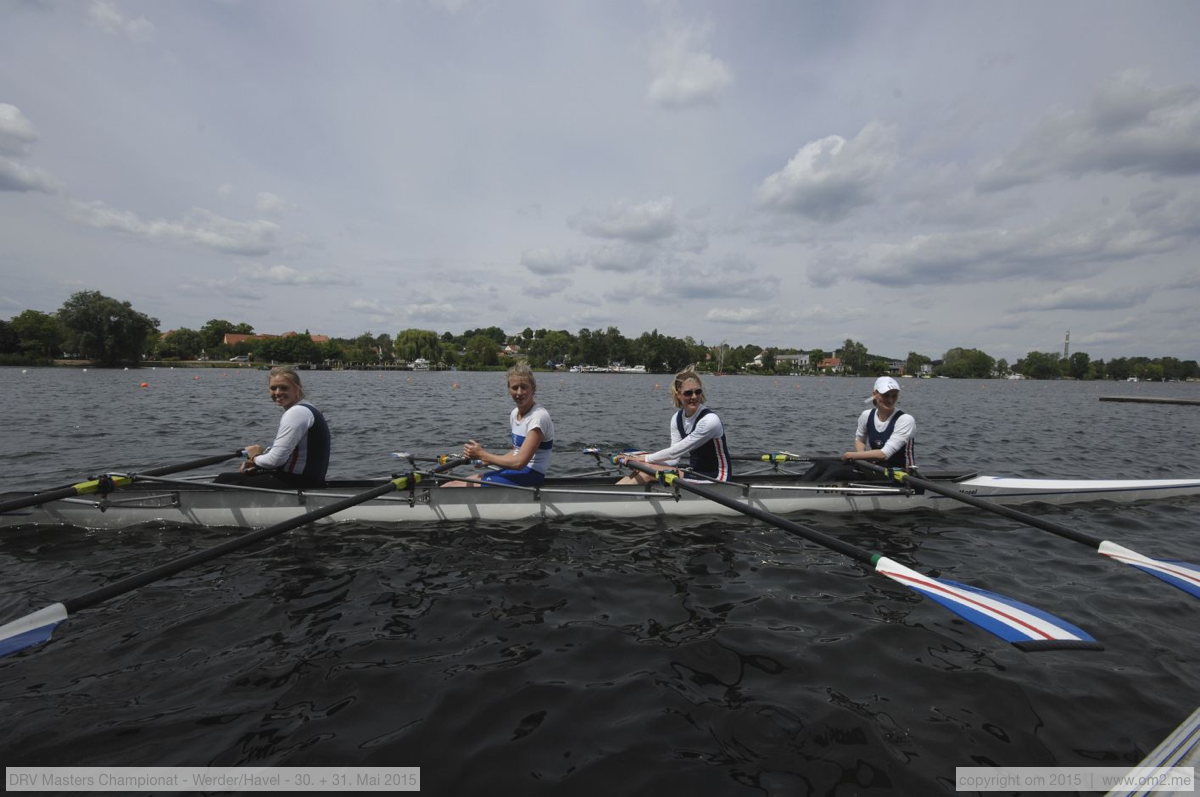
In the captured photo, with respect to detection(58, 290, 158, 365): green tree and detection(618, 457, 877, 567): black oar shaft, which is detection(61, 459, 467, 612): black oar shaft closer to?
detection(618, 457, 877, 567): black oar shaft

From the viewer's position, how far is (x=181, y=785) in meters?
3.00

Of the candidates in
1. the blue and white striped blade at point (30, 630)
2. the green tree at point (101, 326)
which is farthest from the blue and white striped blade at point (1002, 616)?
the green tree at point (101, 326)

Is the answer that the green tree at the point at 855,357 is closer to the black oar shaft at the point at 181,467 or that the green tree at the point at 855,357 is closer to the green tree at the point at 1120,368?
the green tree at the point at 1120,368

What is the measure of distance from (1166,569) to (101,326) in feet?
306

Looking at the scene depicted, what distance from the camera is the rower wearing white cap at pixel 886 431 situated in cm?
799

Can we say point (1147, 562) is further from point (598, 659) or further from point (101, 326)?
point (101, 326)

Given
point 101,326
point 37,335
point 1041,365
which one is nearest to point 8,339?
point 37,335

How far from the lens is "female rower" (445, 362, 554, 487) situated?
22.1 feet

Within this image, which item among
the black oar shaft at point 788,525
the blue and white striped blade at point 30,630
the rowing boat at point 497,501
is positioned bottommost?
the rowing boat at point 497,501

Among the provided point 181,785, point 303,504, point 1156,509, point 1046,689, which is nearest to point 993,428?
point 1156,509

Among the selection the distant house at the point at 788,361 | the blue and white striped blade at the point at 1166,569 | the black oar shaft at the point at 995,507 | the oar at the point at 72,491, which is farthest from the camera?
the distant house at the point at 788,361

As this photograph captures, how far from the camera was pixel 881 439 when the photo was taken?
27.2 feet

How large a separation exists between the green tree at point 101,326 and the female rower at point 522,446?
8611cm

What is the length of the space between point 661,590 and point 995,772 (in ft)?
9.62
